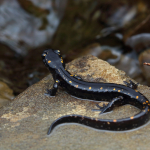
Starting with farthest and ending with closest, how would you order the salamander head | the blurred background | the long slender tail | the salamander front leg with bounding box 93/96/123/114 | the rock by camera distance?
the blurred background → the rock → the salamander head → the salamander front leg with bounding box 93/96/123/114 → the long slender tail

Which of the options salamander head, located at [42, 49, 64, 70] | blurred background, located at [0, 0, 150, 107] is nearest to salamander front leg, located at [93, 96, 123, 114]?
salamander head, located at [42, 49, 64, 70]

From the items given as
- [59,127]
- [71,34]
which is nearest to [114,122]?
[59,127]

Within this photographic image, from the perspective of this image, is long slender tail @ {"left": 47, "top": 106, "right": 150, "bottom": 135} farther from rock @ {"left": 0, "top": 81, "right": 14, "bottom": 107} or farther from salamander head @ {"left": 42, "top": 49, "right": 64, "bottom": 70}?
rock @ {"left": 0, "top": 81, "right": 14, "bottom": 107}

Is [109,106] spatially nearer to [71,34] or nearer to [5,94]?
[5,94]

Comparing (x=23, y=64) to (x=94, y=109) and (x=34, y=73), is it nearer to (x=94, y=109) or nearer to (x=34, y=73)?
(x=34, y=73)

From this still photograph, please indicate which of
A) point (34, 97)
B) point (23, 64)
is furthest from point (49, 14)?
point (34, 97)
